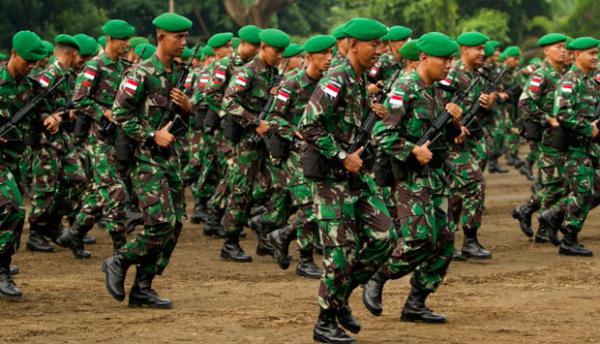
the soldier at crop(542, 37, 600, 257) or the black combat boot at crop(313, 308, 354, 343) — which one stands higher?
the soldier at crop(542, 37, 600, 257)

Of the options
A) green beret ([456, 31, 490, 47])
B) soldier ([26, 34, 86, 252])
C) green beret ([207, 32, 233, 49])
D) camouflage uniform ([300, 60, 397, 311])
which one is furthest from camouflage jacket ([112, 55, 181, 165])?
green beret ([207, 32, 233, 49])

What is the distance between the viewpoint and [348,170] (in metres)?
8.12

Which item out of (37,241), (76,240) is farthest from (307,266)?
(37,241)

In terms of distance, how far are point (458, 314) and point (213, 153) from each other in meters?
6.86

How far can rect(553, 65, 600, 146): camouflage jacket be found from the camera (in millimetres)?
12578

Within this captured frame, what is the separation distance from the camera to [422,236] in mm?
8680

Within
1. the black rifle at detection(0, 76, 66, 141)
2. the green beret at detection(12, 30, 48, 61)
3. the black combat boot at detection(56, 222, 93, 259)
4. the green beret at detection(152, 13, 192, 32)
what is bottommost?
the black combat boot at detection(56, 222, 93, 259)

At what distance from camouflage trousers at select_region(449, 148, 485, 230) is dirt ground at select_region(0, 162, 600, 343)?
0.51 metres

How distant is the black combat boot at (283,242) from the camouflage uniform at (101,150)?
1.43 meters

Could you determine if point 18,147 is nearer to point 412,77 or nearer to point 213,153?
point 412,77

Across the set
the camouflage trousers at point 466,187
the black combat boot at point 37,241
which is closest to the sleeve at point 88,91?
the black combat boot at point 37,241

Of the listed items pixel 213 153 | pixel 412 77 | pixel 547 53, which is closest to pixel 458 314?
pixel 412 77

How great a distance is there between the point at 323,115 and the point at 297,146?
11.5ft

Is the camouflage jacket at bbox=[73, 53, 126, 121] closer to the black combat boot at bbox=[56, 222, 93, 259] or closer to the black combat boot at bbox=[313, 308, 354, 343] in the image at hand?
the black combat boot at bbox=[56, 222, 93, 259]
